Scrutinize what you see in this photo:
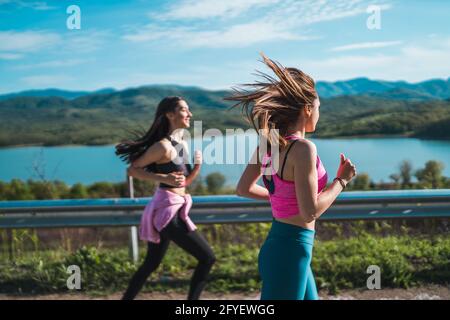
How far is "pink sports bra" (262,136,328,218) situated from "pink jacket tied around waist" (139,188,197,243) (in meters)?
1.71

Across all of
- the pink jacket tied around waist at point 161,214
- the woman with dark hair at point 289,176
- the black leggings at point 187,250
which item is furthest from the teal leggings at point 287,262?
the pink jacket tied around waist at point 161,214

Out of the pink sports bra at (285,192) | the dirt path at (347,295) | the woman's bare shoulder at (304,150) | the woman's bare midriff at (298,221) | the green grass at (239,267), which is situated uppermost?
the woman's bare shoulder at (304,150)

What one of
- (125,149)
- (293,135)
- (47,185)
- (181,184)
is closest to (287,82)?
(293,135)

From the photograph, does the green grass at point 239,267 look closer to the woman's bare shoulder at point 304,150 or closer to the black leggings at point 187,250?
the black leggings at point 187,250

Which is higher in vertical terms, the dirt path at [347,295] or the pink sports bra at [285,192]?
the pink sports bra at [285,192]

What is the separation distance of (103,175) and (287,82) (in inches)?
194

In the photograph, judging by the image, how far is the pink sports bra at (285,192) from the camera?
276cm

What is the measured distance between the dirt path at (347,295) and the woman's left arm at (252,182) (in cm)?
214

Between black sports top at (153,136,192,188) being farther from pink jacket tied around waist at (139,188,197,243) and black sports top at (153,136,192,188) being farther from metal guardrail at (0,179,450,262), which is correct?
metal guardrail at (0,179,450,262)

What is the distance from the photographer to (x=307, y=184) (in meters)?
2.62

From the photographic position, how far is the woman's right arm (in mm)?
2625

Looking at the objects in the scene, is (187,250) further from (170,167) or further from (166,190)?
(170,167)

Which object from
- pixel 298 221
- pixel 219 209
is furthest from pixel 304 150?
pixel 219 209

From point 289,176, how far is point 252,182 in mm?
379
